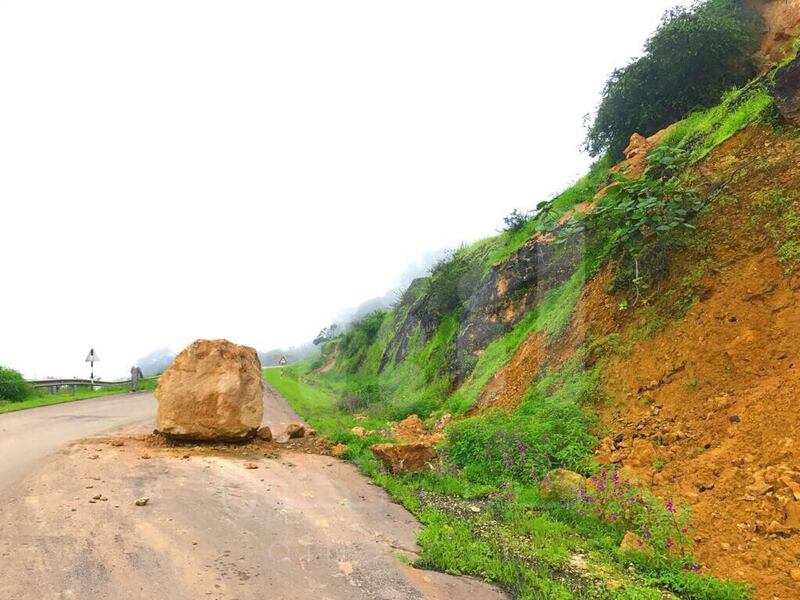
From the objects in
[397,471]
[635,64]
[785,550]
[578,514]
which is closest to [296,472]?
[397,471]

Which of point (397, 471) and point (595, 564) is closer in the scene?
point (595, 564)

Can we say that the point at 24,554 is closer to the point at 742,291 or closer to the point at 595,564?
the point at 595,564

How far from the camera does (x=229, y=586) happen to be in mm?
4035

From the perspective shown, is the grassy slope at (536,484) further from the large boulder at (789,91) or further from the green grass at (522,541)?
the large boulder at (789,91)

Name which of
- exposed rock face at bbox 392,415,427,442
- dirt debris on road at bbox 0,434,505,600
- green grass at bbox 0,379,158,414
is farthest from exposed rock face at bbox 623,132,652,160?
green grass at bbox 0,379,158,414

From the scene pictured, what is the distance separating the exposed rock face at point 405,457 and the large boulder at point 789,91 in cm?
978

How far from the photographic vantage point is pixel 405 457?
28.6 feet

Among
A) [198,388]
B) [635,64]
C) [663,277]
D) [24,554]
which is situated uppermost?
[635,64]

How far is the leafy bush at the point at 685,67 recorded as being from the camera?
1384 centimetres

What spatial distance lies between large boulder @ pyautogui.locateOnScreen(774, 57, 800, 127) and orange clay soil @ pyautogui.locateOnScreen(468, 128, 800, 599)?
1.73 ft

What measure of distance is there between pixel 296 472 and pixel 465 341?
10472 millimetres

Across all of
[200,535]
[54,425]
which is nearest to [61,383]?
Result: [54,425]

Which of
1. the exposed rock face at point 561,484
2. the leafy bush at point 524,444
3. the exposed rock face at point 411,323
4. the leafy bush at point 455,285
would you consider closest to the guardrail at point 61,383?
the exposed rock face at point 411,323

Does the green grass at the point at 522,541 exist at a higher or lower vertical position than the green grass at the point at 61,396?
lower
